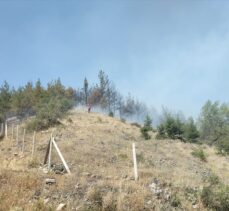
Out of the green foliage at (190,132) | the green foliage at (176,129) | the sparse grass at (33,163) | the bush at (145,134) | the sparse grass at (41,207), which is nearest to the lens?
the sparse grass at (41,207)

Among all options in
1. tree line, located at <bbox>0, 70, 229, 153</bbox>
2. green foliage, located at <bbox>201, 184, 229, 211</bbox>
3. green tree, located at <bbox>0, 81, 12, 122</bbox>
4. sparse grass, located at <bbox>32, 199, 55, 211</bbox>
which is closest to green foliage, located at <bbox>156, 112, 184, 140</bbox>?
tree line, located at <bbox>0, 70, 229, 153</bbox>

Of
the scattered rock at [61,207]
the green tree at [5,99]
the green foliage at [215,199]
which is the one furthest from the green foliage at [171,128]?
the scattered rock at [61,207]

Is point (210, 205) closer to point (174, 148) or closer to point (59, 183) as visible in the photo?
point (59, 183)

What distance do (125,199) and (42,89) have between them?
5042 cm

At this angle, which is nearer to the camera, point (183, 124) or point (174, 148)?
point (174, 148)

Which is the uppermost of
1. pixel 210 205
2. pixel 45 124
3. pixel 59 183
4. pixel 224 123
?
pixel 224 123

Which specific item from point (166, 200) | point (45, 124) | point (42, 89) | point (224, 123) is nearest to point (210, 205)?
point (166, 200)

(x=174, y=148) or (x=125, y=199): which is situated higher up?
(x=174, y=148)

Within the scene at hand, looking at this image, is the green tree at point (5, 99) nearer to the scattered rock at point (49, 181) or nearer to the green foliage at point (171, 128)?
the green foliage at point (171, 128)

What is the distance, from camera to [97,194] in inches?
407

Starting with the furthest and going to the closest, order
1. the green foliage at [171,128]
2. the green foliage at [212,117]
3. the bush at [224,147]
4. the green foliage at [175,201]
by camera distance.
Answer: the green foliage at [212,117] → the green foliage at [171,128] → the bush at [224,147] → the green foliage at [175,201]

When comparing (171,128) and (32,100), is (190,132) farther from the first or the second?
(32,100)

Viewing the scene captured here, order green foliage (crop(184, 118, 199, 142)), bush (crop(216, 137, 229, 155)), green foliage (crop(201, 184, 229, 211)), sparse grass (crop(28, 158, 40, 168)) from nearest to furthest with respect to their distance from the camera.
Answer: green foliage (crop(201, 184, 229, 211)), sparse grass (crop(28, 158, 40, 168)), bush (crop(216, 137, 229, 155)), green foliage (crop(184, 118, 199, 142))

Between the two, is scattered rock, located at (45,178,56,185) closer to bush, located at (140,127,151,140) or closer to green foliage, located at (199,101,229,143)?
bush, located at (140,127,151,140)
